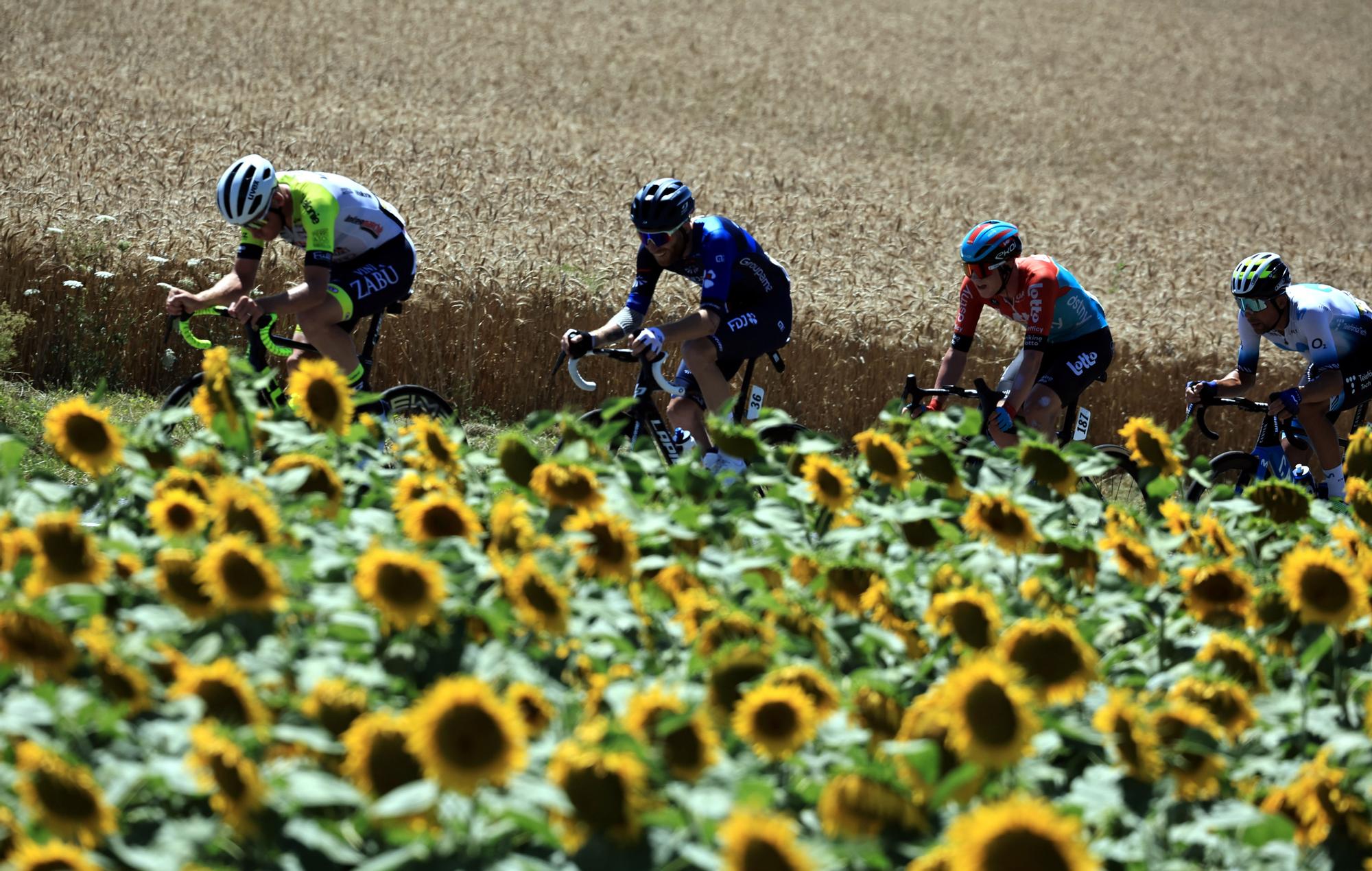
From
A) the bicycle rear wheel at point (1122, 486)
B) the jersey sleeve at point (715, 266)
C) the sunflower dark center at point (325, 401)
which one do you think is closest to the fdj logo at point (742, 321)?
the jersey sleeve at point (715, 266)

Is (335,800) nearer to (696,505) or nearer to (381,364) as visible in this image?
(696,505)

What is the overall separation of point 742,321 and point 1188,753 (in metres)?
5.77

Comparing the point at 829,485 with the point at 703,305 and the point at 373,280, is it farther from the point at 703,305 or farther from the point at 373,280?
the point at 373,280

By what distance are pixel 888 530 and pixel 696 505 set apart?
0.52 meters

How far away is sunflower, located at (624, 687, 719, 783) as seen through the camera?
6.89ft

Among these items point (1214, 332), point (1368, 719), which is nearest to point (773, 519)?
point (1368, 719)

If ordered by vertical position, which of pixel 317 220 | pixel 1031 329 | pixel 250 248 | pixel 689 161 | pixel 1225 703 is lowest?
pixel 689 161

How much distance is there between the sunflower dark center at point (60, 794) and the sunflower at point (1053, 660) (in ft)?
4.89

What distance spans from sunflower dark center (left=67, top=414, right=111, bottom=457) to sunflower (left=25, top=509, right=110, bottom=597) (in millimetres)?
515

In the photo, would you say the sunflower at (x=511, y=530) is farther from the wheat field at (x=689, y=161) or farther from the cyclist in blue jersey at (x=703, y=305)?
the wheat field at (x=689, y=161)

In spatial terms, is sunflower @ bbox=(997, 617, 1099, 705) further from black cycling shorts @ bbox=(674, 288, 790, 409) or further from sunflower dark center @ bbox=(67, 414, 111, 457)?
black cycling shorts @ bbox=(674, 288, 790, 409)

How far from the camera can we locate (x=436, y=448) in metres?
3.37

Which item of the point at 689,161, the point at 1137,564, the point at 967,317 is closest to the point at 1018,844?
the point at 1137,564

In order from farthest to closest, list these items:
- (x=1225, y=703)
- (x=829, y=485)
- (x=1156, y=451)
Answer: (x=1156, y=451) → (x=829, y=485) → (x=1225, y=703)
